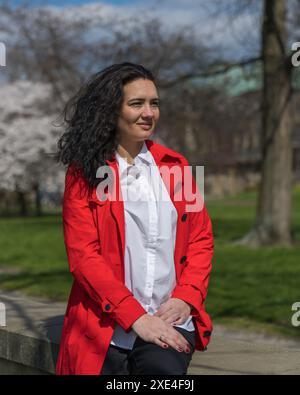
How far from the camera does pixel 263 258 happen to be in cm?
1299

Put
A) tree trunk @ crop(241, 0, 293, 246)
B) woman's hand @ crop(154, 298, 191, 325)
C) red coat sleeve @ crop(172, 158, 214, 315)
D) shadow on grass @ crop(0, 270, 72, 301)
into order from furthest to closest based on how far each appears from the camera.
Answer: tree trunk @ crop(241, 0, 293, 246) → shadow on grass @ crop(0, 270, 72, 301) → red coat sleeve @ crop(172, 158, 214, 315) → woman's hand @ crop(154, 298, 191, 325)

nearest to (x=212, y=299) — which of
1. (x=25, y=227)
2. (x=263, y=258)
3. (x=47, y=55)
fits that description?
(x=263, y=258)

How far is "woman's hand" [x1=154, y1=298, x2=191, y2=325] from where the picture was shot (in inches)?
121

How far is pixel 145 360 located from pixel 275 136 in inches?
486

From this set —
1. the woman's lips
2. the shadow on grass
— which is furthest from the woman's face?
the shadow on grass

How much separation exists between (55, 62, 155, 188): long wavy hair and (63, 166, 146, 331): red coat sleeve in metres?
0.07

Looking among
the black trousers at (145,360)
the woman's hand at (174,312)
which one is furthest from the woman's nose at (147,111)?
the black trousers at (145,360)

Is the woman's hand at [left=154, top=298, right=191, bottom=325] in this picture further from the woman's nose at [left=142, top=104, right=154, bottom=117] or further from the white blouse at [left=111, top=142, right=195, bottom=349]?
the woman's nose at [left=142, top=104, right=154, bottom=117]

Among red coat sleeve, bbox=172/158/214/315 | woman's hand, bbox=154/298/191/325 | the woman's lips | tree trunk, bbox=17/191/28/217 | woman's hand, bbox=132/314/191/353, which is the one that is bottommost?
tree trunk, bbox=17/191/28/217

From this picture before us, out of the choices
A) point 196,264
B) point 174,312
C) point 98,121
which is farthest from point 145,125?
point 174,312

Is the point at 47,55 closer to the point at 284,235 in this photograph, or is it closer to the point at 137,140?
the point at 284,235

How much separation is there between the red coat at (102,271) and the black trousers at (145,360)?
7 centimetres

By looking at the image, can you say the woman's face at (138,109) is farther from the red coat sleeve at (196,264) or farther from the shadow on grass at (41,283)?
the shadow on grass at (41,283)
